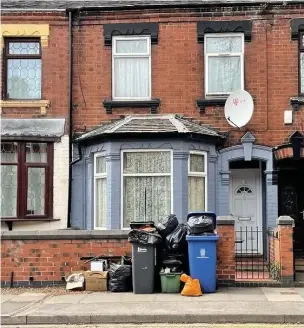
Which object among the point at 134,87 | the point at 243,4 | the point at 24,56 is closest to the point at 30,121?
the point at 24,56

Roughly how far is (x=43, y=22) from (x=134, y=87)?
2899 millimetres

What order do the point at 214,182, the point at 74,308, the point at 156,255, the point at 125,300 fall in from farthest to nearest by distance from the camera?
the point at 214,182, the point at 156,255, the point at 125,300, the point at 74,308

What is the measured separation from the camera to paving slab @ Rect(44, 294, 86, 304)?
1107 centimetres

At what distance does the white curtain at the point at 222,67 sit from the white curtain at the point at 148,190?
2359mm

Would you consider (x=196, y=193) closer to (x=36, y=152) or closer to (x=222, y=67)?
(x=222, y=67)

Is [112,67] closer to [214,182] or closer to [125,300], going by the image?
[214,182]

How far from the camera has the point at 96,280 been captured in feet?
40.3

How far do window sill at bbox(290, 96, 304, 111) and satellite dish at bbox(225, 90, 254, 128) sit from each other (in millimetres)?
1166

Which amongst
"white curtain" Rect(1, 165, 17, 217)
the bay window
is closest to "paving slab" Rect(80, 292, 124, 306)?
the bay window

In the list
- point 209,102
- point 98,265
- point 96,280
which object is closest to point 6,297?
point 96,280

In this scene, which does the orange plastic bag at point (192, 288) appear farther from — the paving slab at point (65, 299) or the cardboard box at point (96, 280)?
the paving slab at point (65, 299)

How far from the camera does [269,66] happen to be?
1573 centimetres

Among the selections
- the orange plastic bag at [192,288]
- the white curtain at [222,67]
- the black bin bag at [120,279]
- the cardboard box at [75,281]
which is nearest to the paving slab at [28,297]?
the cardboard box at [75,281]

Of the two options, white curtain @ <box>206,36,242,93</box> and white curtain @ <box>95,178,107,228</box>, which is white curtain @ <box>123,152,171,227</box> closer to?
white curtain @ <box>95,178,107,228</box>
